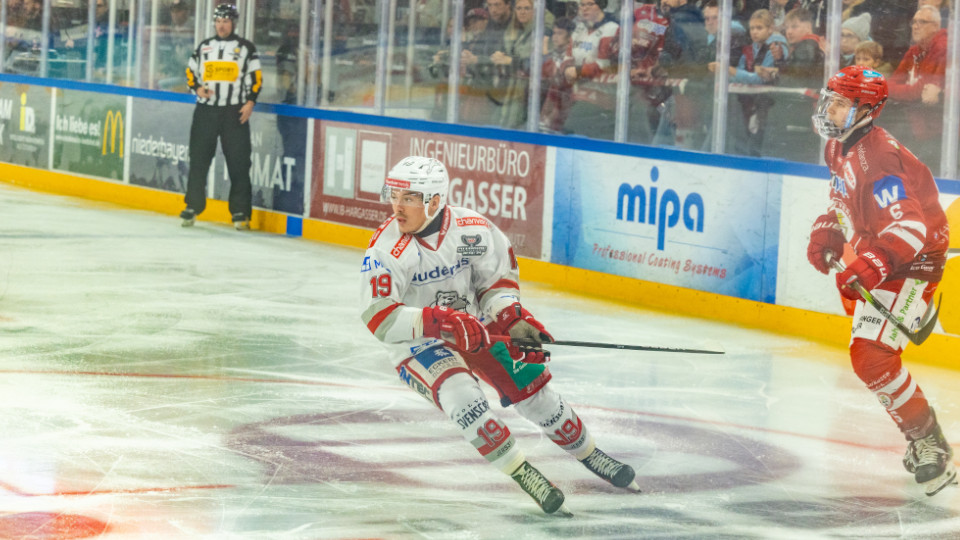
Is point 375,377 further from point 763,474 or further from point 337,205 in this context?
point 337,205

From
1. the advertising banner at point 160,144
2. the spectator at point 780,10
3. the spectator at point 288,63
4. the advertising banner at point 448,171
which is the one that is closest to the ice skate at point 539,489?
the spectator at point 780,10

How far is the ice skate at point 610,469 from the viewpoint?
504 centimetres

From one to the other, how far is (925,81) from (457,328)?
452cm

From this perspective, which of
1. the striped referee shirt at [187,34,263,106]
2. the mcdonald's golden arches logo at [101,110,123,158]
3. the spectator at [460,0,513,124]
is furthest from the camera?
the mcdonald's golden arches logo at [101,110,123,158]

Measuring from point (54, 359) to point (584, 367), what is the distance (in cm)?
265

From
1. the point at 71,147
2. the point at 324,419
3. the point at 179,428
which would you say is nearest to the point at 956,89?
the point at 324,419

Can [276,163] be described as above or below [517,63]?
below

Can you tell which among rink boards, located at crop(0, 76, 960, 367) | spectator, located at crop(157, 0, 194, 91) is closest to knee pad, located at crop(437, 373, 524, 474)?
rink boards, located at crop(0, 76, 960, 367)

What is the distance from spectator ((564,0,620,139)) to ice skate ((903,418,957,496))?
188 inches

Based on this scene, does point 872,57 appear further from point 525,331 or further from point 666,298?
point 525,331

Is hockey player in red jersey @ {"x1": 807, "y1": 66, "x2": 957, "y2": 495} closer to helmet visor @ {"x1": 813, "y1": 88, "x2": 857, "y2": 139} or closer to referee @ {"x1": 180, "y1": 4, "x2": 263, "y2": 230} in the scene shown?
helmet visor @ {"x1": 813, "y1": 88, "x2": 857, "y2": 139}

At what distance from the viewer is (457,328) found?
14.6ft

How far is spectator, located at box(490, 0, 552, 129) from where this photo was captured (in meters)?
10.3

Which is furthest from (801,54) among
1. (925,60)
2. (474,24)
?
(474,24)
